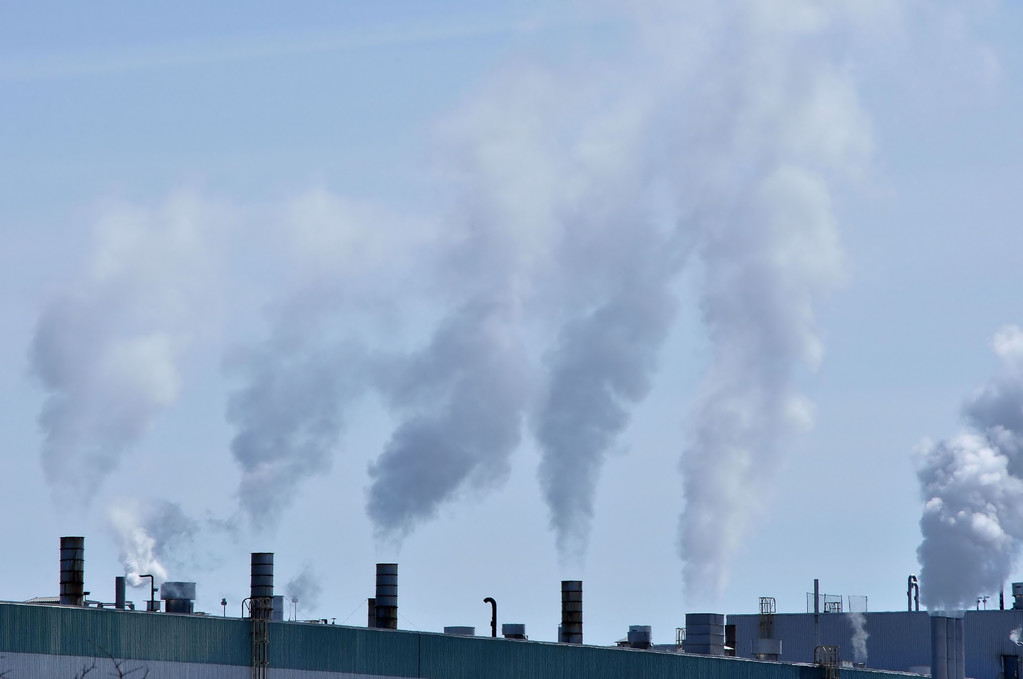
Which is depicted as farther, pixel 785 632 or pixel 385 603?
pixel 785 632

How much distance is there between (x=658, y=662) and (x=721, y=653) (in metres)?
9.57

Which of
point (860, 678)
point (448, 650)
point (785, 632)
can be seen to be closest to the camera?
point (448, 650)

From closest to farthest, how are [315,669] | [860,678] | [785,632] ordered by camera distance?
[315,669], [860,678], [785,632]

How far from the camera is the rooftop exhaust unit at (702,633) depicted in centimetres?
6006

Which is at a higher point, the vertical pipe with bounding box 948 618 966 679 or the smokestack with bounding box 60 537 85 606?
the smokestack with bounding box 60 537 85 606

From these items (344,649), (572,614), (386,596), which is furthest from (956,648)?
(344,649)

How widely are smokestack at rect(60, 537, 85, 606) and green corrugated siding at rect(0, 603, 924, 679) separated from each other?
5.22m

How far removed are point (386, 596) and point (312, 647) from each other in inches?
309

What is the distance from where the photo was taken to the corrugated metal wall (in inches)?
2832

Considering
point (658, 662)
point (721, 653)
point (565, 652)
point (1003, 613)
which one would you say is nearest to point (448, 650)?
point (565, 652)

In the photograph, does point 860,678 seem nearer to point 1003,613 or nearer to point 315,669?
point 1003,613

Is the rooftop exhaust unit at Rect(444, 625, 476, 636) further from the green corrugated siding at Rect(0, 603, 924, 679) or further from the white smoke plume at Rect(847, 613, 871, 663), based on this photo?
the white smoke plume at Rect(847, 613, 871, 663)

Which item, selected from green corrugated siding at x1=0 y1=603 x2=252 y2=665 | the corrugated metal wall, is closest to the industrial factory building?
green corrugated siding at x1=0 y1=603 x2=252 y2=665

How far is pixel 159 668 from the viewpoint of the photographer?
39750 mm
